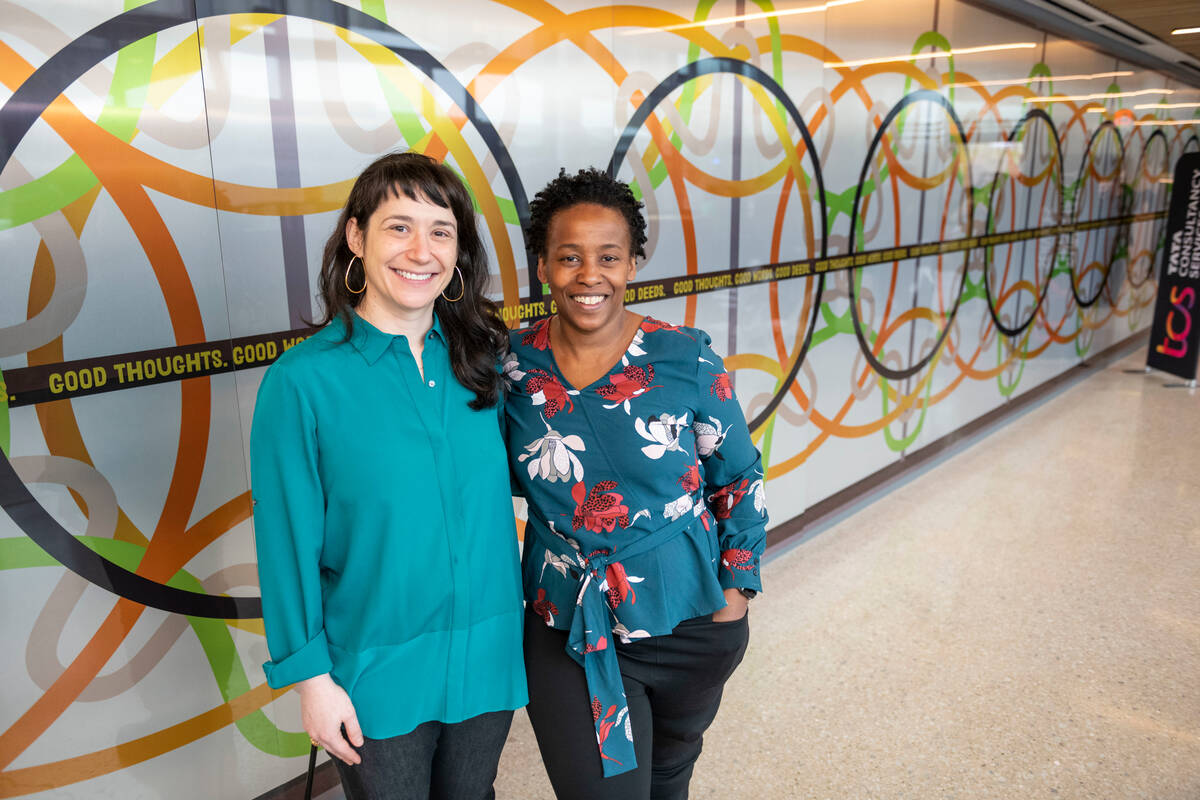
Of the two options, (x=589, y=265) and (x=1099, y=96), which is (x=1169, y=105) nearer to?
(x=1099, y=96)

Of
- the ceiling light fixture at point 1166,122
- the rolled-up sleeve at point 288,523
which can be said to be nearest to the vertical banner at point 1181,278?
the ceiling light fixture at point 1166,122

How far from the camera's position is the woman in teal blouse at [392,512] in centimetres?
127

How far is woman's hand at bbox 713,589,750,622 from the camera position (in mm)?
1605

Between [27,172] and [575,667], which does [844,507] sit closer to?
[575,667]

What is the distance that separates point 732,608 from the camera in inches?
63.9

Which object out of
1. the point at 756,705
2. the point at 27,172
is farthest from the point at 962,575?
the point at 27,172

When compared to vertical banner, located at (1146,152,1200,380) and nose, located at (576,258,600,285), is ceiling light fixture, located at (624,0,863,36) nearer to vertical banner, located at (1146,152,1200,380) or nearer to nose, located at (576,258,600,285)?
nose, located at (576,258,600,285)

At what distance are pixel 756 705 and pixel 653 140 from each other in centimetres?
219

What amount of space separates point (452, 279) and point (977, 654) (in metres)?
2.77

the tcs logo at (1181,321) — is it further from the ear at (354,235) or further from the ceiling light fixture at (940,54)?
the ear at (354,235)

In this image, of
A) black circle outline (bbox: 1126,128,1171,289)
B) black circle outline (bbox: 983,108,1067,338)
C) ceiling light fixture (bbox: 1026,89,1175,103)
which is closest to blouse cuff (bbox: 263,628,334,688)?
black circle outline (bbox: 983,108,1067,338)

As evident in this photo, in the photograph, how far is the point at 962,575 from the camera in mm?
3934

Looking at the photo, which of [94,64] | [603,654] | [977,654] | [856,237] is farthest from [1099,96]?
[94,64]

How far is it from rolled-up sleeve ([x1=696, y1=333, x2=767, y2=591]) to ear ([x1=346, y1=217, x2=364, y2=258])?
0.68 m
